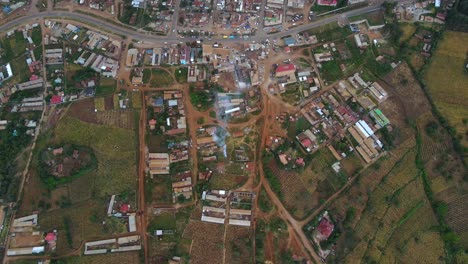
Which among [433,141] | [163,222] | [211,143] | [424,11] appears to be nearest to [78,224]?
[163,222]

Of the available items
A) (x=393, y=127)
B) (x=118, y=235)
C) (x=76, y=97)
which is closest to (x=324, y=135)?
(x=393, y=127)

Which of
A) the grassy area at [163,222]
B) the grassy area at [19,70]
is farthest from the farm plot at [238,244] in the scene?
the grassy area at [19,70]

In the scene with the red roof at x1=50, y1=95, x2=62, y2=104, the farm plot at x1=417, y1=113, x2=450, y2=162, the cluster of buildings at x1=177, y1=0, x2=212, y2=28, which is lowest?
the farm plot at x1=417, y1=113, x2=450, y2=162

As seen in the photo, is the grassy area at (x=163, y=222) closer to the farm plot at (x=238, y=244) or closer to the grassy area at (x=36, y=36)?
the farm plot at (x=238, y=244)

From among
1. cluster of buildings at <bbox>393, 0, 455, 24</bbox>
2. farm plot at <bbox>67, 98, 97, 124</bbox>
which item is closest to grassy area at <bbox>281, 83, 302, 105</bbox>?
cluster of buildings at <bbox>393, 0, 455, 24</bbox>

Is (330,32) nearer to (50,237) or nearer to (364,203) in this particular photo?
(364,203)

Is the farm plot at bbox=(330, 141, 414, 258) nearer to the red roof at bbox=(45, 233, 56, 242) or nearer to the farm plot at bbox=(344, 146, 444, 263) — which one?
the farm plot at bbox=(344, 146, 444, 263)
